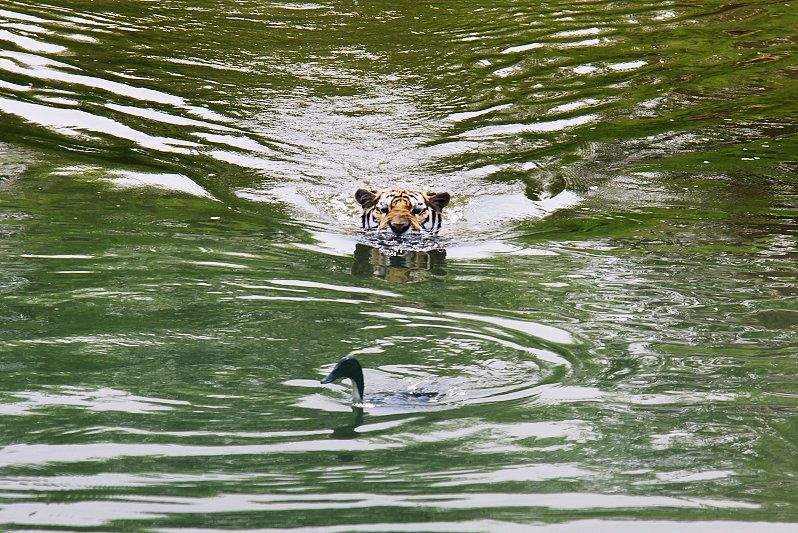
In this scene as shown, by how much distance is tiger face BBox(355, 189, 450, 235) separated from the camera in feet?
32.6

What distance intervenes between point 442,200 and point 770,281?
333 centimetres

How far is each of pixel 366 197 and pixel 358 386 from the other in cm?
532

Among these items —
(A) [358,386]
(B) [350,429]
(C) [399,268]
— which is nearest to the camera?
(B) [350,429]

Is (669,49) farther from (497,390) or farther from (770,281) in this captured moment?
(497,390)

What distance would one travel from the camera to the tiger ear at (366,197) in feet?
33.6

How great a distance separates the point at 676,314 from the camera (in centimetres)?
667

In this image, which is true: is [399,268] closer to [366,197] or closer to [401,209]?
[401,209]

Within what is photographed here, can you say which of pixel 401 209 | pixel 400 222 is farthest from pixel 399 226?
pixel 401 209

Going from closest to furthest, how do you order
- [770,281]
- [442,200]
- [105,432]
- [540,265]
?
1. [105,432]
2. [770,281]
3. [540,265]
4. [442,200]

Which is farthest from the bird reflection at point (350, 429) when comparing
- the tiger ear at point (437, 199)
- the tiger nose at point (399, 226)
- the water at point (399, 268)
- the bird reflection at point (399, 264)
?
the tiger ear at point (437, 199)

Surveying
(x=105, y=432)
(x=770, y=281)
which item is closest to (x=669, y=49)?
(x=770, y=281)

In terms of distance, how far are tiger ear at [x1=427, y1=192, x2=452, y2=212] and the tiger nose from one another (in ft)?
1.16

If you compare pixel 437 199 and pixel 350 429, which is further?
pixel 437 199

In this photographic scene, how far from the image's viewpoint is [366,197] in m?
10.2
